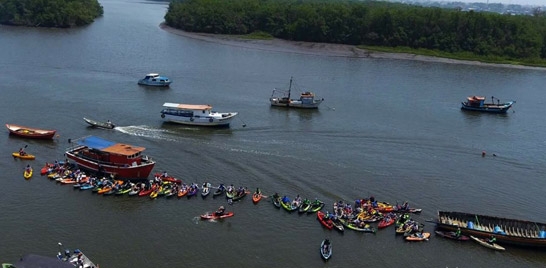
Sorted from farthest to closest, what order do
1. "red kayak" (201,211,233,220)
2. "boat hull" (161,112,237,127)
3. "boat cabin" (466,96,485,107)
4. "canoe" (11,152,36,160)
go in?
"boat cabin" (466,96,485,107)
"boat hull" (161,112,237,127)
"canoe" (11,152,36,160)
"red kayak" (201,211,233,220)

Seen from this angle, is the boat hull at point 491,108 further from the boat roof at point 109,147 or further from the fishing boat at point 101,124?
the boat roof at point 109,147

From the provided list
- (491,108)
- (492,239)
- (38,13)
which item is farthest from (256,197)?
(38,13)

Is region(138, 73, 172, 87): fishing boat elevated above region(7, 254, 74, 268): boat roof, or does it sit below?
above

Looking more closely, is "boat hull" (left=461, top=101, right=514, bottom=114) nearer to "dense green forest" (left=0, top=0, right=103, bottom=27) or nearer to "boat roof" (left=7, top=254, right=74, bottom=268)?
"boat roof" (left=7, top=254, right=74, bottom=268)

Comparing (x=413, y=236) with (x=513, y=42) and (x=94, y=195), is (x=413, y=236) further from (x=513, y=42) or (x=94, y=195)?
(x=513, y=42)

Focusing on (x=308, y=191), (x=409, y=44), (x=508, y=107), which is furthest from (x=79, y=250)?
(x=409, y=44)

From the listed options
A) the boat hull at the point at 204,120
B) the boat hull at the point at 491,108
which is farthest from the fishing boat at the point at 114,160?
the boat hull at the point at 491,108

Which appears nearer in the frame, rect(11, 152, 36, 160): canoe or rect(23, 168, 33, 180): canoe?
rect(23, 168, 33, 180): canoe

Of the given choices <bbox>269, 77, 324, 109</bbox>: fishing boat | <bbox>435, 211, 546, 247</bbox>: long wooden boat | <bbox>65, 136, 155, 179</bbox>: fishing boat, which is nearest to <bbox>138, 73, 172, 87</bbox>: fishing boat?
<bbox>269, 77, 324, 109</bbox>: fishing boat
